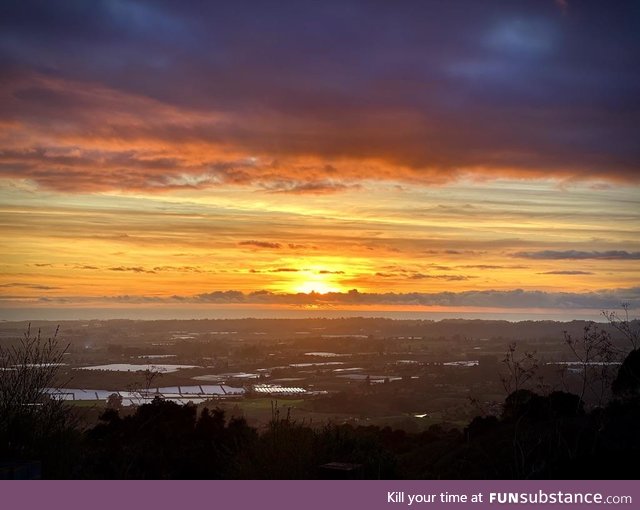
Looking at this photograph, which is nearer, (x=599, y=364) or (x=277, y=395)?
(x=599, y=364)

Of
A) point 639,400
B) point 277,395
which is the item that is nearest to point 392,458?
point 639,400

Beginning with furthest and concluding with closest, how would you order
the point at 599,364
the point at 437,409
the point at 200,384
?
the point at 200,384, the point at 437,409, the point at 599,364

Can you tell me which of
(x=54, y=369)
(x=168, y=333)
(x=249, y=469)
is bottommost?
(x=249, y=469)

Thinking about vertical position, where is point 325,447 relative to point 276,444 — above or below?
below

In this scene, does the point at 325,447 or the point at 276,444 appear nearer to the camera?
the point at 276,444

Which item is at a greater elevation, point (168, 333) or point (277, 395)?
point (168, 333)

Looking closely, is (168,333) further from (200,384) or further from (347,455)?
(347,455)

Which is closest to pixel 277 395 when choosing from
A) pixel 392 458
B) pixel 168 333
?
pixel 392 458
